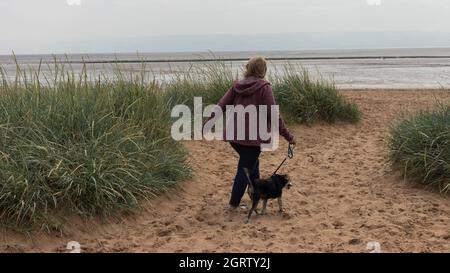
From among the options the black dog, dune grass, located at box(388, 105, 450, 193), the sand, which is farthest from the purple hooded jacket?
dune grass, located at box(388, 105, 450, 193)

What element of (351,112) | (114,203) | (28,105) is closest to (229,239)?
(114,203)

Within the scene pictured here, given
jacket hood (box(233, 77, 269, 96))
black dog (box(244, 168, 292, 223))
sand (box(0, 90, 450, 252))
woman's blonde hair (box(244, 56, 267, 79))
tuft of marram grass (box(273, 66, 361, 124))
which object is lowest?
sand (box(0, 90, 450, 252))

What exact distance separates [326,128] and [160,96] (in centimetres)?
393

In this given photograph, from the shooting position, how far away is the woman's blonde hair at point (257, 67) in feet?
15.4

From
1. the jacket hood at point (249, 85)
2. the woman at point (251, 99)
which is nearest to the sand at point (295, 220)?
the woman at point (251, 99)

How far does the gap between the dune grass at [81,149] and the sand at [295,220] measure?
196 millimetres

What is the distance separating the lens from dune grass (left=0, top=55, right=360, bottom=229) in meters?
4.23

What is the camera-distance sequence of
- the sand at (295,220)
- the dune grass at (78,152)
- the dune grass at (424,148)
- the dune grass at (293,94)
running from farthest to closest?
the dune grass at (293,94) → the dune grass at (424,148) → the dune grass at (78,152) → the sand at (295,220)

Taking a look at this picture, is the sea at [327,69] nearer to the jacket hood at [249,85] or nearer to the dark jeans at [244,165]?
the jacket hood at [249,85]

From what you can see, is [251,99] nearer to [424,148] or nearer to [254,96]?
[254,96]

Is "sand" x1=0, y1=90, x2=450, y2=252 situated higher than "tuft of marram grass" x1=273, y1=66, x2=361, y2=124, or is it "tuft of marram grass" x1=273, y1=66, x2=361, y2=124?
"tuft of marram grass" x1=273, y1=66, x2=361, y2=124

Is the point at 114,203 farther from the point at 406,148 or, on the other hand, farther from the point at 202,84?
the point at 202,84

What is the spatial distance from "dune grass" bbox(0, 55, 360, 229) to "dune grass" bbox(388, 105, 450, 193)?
266 centimetres

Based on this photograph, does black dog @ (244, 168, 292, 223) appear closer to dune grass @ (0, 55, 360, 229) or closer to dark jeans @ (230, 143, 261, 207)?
dark jeans @ (230, 143, 261, 207)
